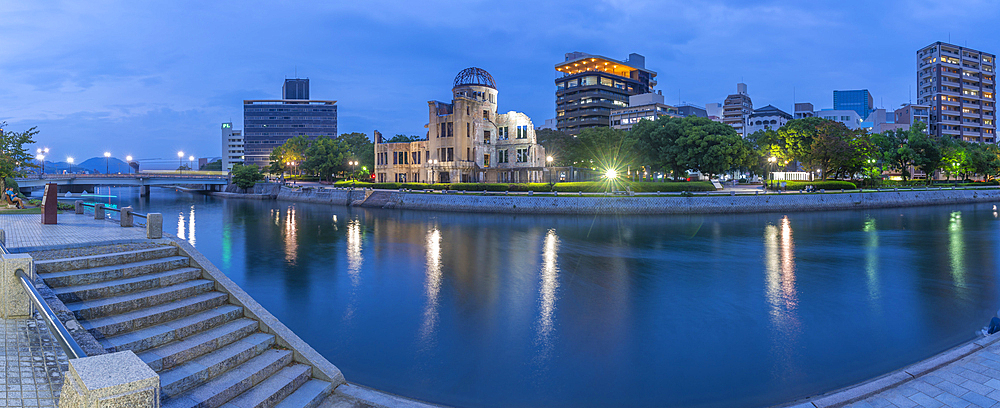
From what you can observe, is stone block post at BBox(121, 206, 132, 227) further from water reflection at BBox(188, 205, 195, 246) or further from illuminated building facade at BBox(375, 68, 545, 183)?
illuminated building facade at BBox(375, 68, 545, 183)

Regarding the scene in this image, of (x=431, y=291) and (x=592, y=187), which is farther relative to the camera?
(x=592, y=187)

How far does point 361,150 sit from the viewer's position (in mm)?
109438

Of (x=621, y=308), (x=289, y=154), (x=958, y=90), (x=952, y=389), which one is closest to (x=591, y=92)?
(x=289, y=154)

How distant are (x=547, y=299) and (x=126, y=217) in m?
15.6

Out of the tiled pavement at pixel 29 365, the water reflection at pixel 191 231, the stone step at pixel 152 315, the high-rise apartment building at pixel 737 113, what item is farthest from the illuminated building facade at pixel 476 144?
the high-rise apartment building at pixel 737 113

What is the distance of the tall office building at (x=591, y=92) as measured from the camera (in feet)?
471

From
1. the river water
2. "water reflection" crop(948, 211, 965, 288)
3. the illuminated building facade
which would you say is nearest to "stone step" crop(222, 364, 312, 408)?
the river water

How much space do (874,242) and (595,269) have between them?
22.0m

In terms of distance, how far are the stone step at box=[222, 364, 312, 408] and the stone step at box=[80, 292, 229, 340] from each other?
2.66 metres

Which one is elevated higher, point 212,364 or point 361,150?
point 361,150

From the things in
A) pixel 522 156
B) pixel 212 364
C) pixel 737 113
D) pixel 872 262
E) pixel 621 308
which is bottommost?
pixel 621 308

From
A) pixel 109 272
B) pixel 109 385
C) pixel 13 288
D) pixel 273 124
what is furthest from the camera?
pixel 273 124

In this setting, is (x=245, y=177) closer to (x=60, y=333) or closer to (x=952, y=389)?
(x=60, y=333)

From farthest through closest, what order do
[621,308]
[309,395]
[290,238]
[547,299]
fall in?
[290,238]
[547,299]
[621,308]
[309,395]
